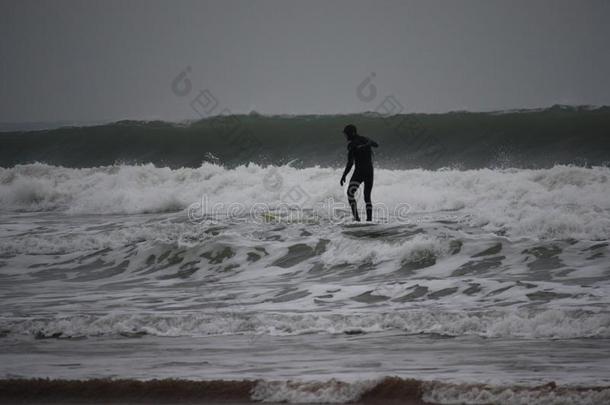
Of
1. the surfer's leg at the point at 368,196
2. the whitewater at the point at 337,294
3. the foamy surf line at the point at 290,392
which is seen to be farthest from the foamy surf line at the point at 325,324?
the surfer's leg at the point at 368,196

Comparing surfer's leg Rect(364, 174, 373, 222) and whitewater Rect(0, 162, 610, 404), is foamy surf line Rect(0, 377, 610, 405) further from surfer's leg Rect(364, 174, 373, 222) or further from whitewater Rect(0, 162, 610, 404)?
surfer's leg Rect(364, 174, 373, 222)

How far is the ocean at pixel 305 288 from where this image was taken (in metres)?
5.41

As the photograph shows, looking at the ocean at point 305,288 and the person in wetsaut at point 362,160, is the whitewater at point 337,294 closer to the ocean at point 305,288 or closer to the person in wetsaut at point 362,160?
the ocean at point 305,288

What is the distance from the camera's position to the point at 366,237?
1294 cm

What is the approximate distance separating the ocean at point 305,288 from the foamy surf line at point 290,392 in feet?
0.04

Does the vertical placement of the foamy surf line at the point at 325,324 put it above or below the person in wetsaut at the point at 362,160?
below

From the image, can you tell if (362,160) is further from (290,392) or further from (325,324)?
(290,392)

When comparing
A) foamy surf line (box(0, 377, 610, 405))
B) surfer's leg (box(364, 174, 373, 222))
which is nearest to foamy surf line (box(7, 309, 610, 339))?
foamy surf line (box(0, 377, 610, 405))

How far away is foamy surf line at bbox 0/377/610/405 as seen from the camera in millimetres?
4605

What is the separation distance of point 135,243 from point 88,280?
261 centimetres

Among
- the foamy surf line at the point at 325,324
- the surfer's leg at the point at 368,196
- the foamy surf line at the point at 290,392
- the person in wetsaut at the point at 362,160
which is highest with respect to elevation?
the person in wetsaut at the point at 362,160

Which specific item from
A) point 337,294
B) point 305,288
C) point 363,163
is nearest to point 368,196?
point 363,163

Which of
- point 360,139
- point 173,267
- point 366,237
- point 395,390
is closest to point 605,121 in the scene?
point 360,139

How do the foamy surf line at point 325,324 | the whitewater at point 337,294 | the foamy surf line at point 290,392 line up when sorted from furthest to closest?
the foamy surf line at point 325,324, the whitewater at point 337,294, the foamy surf line at point 290,392
